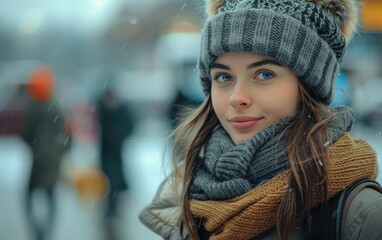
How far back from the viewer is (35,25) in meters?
17.8

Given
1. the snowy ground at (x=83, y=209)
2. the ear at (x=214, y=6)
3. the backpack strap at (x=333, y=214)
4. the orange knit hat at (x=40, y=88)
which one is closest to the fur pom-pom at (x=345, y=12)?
the ear at (x=214, y=6)

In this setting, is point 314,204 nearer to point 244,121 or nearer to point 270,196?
point 270,196

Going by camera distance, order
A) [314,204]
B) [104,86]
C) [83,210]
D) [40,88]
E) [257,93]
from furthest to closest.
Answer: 1. [83,210]
2. [104,86]
3. [40,88]
4. [257,93]
5. [314,204]

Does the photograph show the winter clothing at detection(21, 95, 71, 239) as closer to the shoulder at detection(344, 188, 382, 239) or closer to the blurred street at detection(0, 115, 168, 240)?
the blurred street at detection(0, 115, 168, 240)

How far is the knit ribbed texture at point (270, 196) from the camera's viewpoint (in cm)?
167

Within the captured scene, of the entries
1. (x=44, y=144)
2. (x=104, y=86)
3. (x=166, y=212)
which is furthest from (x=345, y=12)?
(x=104, y=86)

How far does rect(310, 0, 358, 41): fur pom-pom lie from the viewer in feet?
6.08

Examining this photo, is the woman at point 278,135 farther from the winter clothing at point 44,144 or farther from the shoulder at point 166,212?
the winter clothing at point 44,144

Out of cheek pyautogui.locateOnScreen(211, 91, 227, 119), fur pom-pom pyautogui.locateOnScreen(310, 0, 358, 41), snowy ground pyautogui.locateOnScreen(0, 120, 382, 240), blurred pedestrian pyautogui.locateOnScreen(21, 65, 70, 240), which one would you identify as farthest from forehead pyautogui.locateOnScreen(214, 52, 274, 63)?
blurred pedestrian pyautogui.locateOnScreen(21, 65, 70, 240)

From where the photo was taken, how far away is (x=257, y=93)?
1.78 m

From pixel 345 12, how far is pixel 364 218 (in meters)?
0.67

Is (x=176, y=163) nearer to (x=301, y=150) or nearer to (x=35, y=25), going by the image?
(x=301, y=150)

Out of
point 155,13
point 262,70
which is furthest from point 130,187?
point 155,13

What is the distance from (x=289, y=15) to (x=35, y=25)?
667 inches
